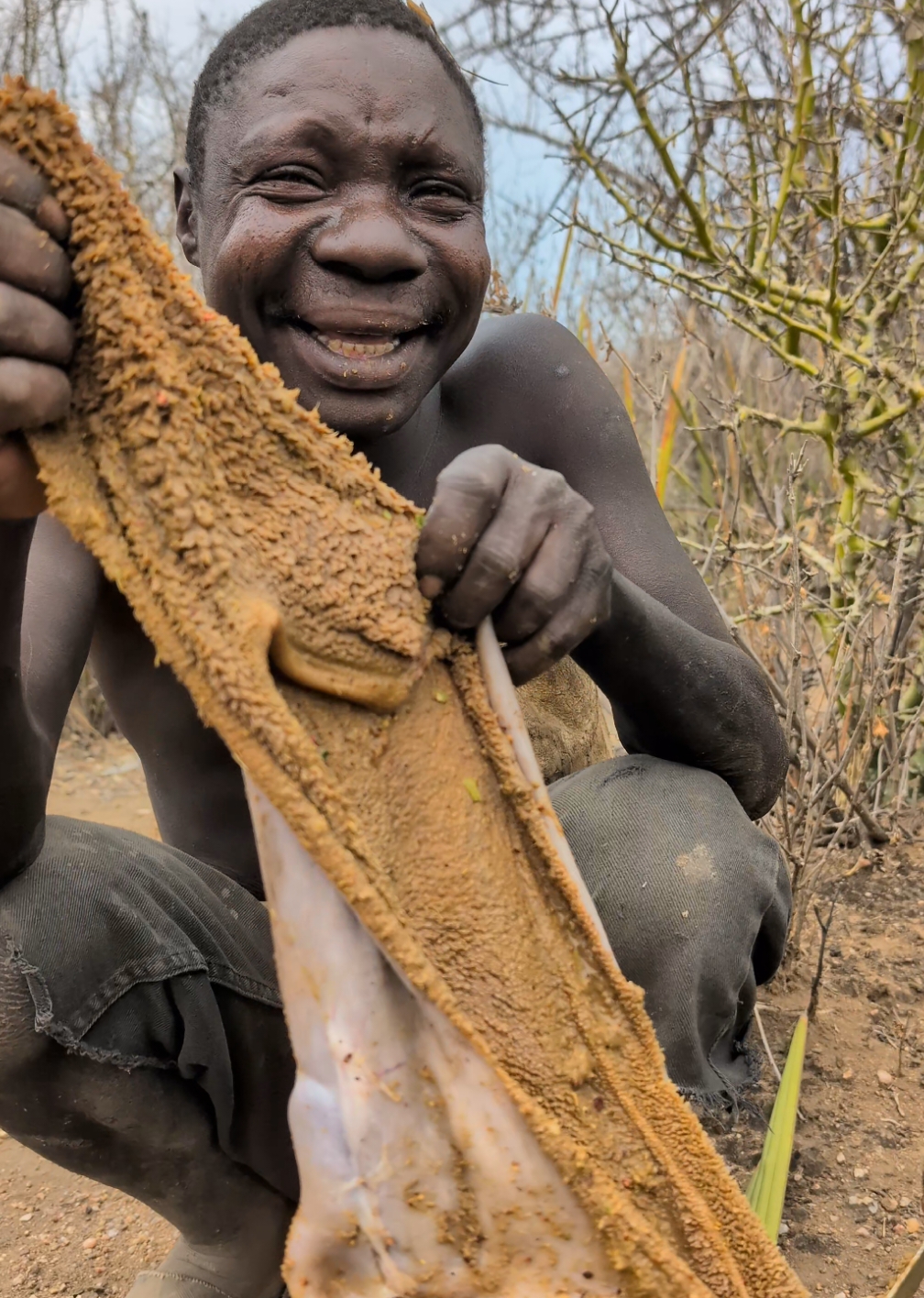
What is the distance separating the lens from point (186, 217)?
1.56 metres

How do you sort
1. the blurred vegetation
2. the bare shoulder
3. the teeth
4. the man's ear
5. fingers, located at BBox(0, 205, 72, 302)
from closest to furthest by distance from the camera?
fingers, located at BBox(0, 205, 72, 302), the teeth, the man's ear, the bare shoulder, the blurred vegetation

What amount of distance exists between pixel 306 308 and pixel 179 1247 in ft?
4.25

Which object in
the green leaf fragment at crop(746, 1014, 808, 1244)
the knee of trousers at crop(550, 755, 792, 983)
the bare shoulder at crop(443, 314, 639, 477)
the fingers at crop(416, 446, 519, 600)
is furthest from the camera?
the bare shoulder at crop(443, 314, 639, 477)

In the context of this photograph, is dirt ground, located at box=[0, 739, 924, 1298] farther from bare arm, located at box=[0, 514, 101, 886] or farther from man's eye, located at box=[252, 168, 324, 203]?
man's eye, located at box=[252, 168, 324, 203]

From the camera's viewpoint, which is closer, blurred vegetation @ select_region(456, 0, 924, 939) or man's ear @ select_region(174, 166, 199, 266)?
man's ear @ select_region(174, 166, 199, 266)

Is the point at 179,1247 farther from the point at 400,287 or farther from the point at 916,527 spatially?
the point at 916,527

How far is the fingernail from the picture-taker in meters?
0.97

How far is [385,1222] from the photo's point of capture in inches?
34.7

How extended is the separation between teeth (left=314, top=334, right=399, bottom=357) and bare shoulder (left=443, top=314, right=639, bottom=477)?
37 cm

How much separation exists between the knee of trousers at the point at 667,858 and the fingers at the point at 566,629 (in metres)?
0.34

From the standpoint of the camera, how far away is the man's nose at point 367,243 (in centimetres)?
130

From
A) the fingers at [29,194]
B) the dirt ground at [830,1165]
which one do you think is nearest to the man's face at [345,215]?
the fingers at [29,194]

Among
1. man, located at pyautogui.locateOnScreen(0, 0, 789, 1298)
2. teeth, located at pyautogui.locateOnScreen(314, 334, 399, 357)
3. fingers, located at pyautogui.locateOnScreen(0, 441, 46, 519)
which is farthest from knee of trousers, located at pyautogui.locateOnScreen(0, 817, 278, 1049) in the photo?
teeth, located at pyautogui.locateOnScreen(314, 334, 399, 357)

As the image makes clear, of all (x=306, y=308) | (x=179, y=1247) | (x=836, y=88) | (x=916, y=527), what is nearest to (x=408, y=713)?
(x=306, y=308)
